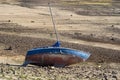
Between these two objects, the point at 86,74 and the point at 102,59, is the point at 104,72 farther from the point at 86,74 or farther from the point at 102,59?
the point at 102,59

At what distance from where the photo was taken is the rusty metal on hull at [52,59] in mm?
16094

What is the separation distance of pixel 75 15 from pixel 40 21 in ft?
22.1

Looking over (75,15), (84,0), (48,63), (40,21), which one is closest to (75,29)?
(40,21)

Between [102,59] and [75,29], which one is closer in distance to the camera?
[102,59]

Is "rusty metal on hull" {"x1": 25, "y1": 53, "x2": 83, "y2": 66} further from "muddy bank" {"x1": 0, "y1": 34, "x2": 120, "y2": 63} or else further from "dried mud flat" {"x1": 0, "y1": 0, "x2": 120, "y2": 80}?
"muddy bank" {"x1": 0, "y1": 34, "x2": 120, "y2": 63}

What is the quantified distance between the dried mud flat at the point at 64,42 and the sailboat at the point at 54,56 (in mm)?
273

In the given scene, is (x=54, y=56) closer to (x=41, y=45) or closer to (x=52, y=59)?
(x=52, y=59)

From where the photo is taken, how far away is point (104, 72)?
15688 mm

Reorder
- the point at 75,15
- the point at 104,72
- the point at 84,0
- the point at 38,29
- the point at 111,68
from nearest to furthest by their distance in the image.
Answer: the point at 104,72
the point at 111,68
the point at 38,29
the point at 75,15
the point at 84,0

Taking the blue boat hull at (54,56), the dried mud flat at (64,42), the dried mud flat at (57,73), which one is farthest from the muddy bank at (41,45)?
the dried mud flat at (57,73)

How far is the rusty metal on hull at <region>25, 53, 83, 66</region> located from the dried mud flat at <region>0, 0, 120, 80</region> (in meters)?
0.25

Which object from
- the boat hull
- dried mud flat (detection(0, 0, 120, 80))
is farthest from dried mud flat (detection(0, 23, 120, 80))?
the boat hull

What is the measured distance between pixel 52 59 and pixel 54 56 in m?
0.21

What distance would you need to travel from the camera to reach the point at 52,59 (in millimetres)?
16281
